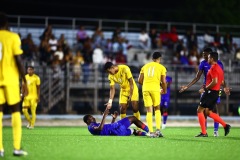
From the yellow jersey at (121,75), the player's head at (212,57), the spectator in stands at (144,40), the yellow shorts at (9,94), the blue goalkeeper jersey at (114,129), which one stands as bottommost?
the blue goalkeeper jersey at (114,129)

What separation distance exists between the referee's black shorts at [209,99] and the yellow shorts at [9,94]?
7.45 metres

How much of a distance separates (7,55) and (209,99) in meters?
7.72

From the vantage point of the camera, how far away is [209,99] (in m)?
18.1

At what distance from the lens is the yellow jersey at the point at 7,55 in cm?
1191

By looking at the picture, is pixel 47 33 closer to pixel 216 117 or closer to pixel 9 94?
pixel 216 117

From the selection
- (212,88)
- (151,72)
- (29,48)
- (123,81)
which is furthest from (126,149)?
(29,48)

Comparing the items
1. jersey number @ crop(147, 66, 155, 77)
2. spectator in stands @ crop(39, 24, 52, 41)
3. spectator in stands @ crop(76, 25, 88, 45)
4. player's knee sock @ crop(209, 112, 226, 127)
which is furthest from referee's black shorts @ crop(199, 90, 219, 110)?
spectator in stands @ crop(76, 25, 88, 45)

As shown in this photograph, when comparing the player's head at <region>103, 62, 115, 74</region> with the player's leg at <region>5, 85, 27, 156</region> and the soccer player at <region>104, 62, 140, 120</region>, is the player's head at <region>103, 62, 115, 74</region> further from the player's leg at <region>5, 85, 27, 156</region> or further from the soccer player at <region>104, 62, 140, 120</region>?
the player's leg at <region>5, 85, 27, 156</region>

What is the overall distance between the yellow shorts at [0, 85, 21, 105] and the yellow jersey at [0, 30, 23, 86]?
92 mm

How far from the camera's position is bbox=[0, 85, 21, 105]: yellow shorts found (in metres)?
11.9

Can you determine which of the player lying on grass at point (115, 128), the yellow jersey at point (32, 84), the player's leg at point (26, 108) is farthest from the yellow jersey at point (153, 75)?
the player's leg at point (26, 108)

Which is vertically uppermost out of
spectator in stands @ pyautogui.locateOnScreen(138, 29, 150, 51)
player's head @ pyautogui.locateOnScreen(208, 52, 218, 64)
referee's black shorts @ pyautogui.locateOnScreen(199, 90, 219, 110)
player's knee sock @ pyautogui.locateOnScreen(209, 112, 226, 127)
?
spectator in stands @ pyautogui.locateOnScreen(138, 29, 150, 51)

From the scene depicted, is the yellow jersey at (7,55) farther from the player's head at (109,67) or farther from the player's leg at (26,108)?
the player's leg at (26,108)

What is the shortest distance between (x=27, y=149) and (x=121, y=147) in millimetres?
2034
